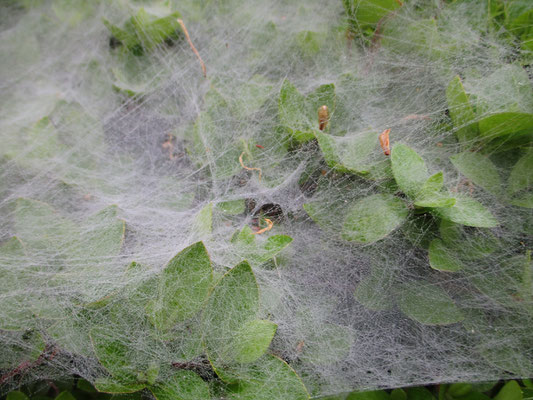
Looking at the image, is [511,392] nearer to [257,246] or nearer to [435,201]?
[435,201]

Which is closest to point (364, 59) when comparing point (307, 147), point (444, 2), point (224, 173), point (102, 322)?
point (444, 2)

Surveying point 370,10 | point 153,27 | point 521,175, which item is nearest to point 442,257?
point 521,175

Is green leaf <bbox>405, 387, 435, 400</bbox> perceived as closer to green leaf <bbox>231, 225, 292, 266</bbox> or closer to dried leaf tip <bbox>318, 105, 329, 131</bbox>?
green leaf <bbox>231, 225, 292, 266</bbox>

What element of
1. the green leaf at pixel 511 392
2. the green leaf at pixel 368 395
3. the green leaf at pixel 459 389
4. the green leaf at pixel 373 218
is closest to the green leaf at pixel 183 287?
the green leaf at pixel 373 218

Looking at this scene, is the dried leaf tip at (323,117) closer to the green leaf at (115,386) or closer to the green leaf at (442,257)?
the green leaf at (442,257)

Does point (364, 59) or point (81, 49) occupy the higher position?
point (81, 49)

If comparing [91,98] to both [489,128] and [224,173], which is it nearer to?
[224,173]
